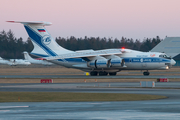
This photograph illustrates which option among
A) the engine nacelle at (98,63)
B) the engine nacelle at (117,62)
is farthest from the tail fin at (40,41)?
the engine nacelle at (117,62)

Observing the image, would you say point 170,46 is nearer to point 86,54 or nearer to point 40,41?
point 86,54

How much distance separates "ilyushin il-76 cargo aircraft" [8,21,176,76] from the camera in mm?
54250

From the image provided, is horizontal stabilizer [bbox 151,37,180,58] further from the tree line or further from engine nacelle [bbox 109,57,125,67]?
engine nacelle [bbox 109,57,125,67]

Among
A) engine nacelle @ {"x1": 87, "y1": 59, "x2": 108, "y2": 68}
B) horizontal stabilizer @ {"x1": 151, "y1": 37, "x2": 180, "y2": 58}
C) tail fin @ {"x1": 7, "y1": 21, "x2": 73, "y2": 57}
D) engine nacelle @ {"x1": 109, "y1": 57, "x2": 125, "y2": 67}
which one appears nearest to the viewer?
engine nacelle @ {"x1": 109, "y1": 57, "x2": 125, "y2": 67}

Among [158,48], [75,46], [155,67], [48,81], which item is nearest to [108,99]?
[48,81]

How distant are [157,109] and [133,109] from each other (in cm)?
121

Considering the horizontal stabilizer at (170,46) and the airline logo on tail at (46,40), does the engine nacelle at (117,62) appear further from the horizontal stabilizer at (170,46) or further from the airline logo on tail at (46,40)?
the horizontal stabilizer at (170,46)

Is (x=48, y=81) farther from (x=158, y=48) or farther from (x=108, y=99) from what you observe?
→ (x=158, y=48)

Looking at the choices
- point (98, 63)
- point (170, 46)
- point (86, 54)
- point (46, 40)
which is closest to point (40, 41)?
point (46, 40)

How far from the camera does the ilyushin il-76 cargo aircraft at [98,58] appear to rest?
54250mm

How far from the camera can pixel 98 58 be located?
56.9 metres

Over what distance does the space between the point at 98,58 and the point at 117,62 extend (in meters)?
4.00

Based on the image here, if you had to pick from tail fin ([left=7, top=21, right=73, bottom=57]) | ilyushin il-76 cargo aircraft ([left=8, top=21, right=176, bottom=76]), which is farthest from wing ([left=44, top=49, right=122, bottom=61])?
tail fin ([left=7, top=21, right=73, bottom=57])

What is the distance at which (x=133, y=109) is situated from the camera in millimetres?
17547
